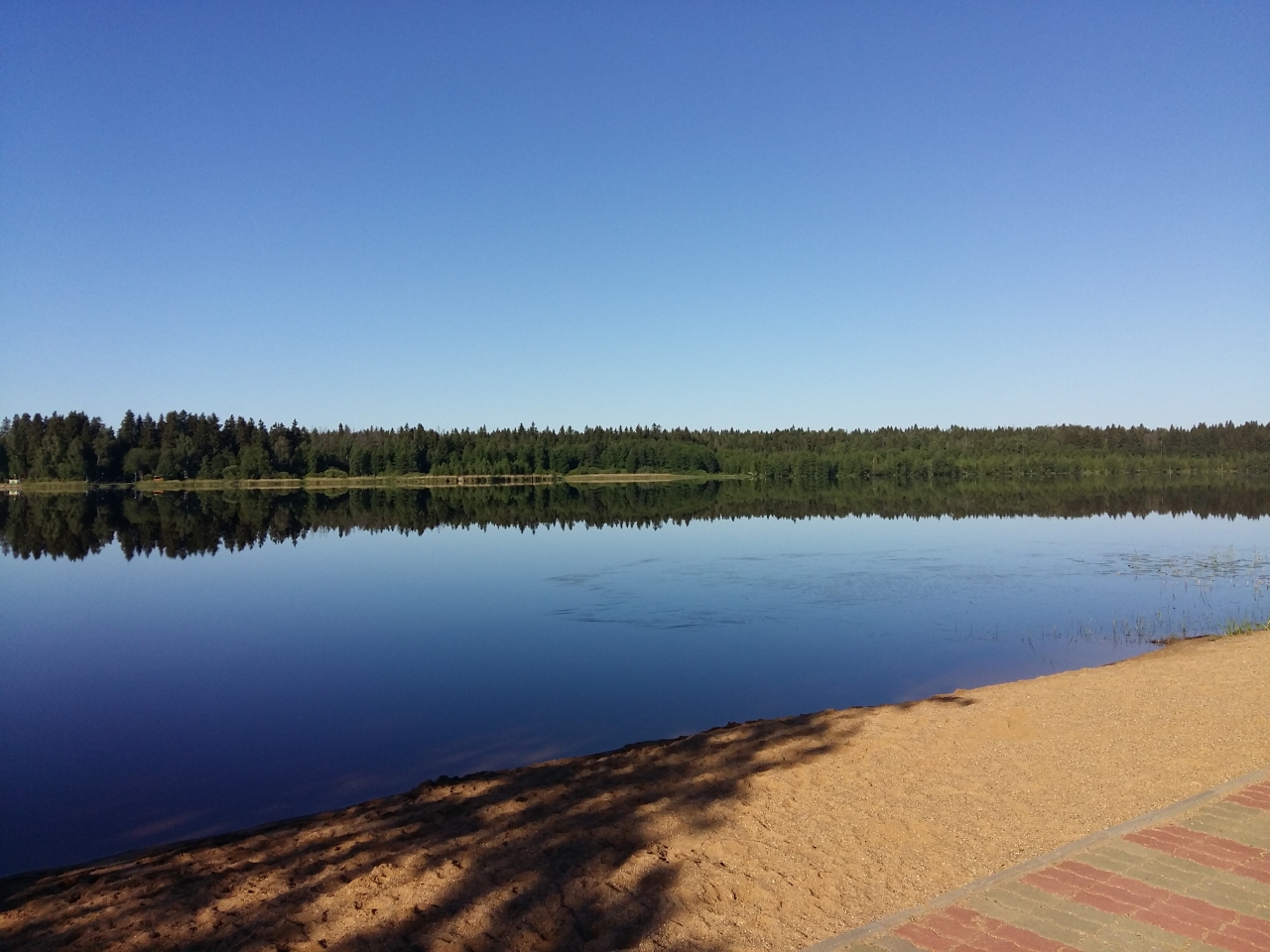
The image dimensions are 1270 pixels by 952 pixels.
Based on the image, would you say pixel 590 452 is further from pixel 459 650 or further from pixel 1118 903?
pixel 1118 903

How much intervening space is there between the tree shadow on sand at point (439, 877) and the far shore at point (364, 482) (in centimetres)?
9585

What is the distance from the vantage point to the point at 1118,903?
13.2 feet

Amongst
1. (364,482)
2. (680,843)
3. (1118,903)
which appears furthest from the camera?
(364,482)

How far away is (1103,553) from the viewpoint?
2677 cm

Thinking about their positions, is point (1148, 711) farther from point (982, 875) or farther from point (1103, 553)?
point (1103, 553)

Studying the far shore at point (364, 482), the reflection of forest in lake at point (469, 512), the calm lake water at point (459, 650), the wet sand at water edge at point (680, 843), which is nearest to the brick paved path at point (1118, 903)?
the wet sand at water edge at point (680, 843)

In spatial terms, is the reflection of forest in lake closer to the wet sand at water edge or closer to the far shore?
the far shore

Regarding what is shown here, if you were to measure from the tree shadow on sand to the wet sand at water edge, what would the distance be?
0.02 meters

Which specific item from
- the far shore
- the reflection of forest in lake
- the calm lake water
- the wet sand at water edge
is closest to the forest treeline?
the far shore

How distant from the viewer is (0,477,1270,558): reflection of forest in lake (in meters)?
37.2

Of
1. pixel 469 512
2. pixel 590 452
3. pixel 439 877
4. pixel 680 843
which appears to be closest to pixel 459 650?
pixel 439 877

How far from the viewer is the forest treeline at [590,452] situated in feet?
316

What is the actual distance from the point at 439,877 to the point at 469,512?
1893 inches

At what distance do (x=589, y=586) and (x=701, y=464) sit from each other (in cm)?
9825
